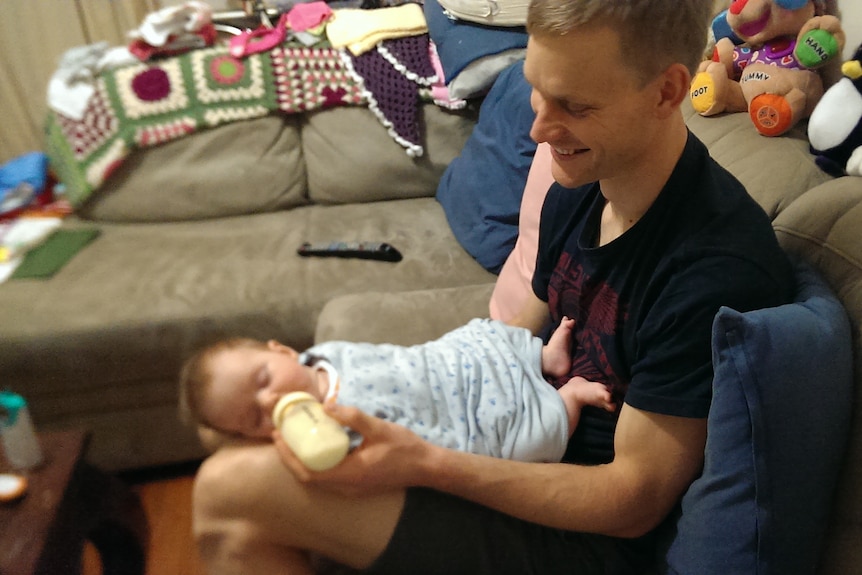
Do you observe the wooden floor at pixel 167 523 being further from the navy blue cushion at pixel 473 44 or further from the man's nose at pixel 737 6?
the man's nose at pixel 737 6

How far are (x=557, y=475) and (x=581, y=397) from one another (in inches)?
6.2

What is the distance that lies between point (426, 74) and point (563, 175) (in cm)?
126

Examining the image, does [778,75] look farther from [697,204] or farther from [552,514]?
[552,514]

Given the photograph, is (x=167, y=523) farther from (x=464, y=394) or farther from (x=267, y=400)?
(x=464, y=394)

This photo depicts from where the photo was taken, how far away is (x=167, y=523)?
1664mm

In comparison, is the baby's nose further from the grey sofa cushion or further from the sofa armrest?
the grey sofa cushion

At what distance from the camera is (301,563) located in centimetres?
91

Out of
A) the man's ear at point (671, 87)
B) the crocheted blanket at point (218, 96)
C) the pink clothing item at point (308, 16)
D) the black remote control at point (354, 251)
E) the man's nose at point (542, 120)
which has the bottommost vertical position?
the black remote control at point (354, 251)

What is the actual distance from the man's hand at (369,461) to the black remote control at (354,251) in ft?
3.03

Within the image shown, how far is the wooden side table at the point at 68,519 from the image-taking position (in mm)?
1037

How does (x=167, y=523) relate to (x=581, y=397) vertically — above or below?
below

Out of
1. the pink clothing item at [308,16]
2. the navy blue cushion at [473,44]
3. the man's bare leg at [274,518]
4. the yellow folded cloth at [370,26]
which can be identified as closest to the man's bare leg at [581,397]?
the man's bare leg at [274,518]

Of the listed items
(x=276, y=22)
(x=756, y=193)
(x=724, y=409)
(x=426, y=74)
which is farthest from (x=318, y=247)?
(x=724, y=409)

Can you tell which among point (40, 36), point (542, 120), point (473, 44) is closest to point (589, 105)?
point (542, 120)
